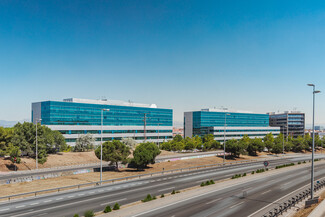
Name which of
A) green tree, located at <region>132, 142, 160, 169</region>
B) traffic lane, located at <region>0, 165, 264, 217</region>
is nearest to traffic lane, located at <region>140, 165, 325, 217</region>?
traffic lane, located at <region>0, 165, 264, 217</region>

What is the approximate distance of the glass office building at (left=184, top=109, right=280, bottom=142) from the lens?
162000 millimetres

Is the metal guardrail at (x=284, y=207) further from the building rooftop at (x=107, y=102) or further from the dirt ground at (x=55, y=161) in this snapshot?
the building rooftop at (x=107, y=102)

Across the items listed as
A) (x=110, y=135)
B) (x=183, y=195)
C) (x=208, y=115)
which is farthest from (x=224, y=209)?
(x=208, y=115)

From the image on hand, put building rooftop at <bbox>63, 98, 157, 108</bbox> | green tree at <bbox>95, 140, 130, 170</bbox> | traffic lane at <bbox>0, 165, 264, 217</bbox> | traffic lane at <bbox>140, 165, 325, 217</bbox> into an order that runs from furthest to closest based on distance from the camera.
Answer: building rooftop at <bbox>63, 98, 157, 108</bbox>, green tree at <bbox>95, 140, 130, 170</bbox>, traffic lane at <bbox>0, 165, 264, 217</bbox>, traffic lane at <bbox>140, 165, 325, 217</bbox>

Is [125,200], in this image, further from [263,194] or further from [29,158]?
[29,158]

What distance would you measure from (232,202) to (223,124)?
148518mm

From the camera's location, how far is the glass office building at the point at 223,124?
6378 inches

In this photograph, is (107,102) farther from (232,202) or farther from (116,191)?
(232,202)

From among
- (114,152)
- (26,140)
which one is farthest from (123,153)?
(26,140)

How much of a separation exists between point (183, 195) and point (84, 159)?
50.3 m

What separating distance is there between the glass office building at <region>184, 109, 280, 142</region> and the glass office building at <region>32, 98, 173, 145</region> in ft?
69.5

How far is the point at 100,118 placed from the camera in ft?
408

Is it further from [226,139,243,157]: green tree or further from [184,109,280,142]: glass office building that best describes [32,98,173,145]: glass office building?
[226,139,243,157]: green tree

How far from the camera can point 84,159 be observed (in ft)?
257
